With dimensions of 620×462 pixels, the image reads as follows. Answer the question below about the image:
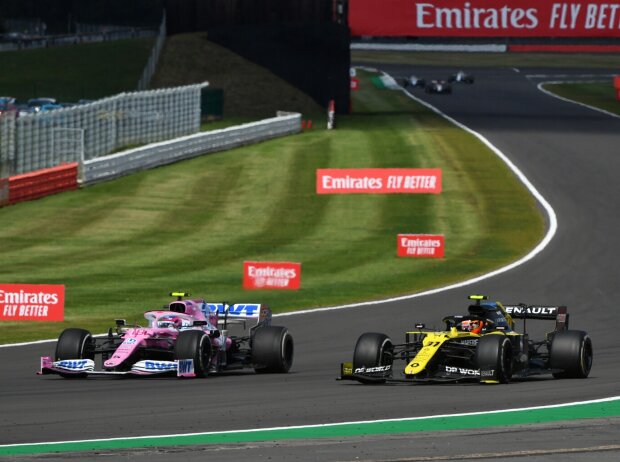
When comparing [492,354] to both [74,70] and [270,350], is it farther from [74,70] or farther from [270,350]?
[74,70]

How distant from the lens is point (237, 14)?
69062mm

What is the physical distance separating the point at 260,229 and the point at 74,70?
59.0 m

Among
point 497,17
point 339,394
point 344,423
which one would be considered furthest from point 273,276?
point 497,17

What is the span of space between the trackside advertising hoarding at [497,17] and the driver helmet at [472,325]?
48.2 metres

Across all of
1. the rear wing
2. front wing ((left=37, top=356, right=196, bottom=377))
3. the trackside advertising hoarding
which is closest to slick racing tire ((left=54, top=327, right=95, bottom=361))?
front wing ((left=37, top=356, right=196, bottom=377))

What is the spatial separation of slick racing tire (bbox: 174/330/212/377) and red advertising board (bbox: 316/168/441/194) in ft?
92.8

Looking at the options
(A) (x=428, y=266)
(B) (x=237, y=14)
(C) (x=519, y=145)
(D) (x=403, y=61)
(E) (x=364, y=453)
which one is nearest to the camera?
(E) (x=364, y=453)

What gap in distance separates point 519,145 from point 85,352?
137 ft

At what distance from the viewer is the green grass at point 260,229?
99.0ft

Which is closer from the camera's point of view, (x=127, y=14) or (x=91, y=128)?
(x=91, y=128)

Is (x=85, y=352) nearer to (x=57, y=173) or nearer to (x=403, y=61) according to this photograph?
(x=57, y=173)

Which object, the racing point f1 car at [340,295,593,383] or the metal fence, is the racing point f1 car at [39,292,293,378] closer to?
the racing point f1 car at [340,295,593,383]

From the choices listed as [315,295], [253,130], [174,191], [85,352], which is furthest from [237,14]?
[85,352]

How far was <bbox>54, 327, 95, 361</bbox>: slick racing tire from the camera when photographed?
18.1 metres
